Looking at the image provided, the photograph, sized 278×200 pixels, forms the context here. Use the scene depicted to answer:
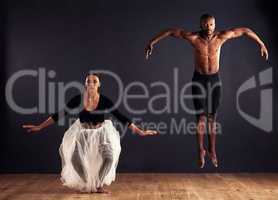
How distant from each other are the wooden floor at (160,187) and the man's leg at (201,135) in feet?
0.77

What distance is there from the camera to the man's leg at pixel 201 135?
8527mm

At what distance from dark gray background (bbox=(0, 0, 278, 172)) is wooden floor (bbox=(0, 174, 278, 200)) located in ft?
1.18

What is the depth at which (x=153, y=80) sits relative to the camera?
29.3 ft

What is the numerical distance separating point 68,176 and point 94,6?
3036 millimetres

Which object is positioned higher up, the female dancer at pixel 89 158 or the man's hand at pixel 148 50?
the man's hand at pixel 148 50

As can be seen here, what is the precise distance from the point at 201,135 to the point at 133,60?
1.43 m

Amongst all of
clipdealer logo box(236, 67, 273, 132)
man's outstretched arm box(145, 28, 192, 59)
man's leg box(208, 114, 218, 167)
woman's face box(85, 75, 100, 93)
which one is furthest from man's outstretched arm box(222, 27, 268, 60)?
woman's face box(85, 75, 100, 93)

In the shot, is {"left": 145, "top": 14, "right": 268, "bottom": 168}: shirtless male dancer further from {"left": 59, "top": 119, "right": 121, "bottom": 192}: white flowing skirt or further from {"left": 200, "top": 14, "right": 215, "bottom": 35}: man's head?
{"left": 59, "top": 119, "right": 121, "bottom": 192}: white flowing skirt

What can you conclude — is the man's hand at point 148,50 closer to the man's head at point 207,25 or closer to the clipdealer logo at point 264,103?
the man's head at point 207,25

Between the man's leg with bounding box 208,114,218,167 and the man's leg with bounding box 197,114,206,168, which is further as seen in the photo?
the man's leg with bounding box 197,114,206,168

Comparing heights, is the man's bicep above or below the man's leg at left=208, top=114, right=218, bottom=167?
above

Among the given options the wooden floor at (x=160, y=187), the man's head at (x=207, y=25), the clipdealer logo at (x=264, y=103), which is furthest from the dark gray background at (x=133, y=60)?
the man's head at (x=207, y=25)

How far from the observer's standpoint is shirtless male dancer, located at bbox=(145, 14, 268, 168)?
793cm

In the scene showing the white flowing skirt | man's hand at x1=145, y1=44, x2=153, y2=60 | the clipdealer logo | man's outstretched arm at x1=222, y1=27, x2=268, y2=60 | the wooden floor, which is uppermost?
man's outstretched arm at x1=222, y1=27, x2=268, y2=60
